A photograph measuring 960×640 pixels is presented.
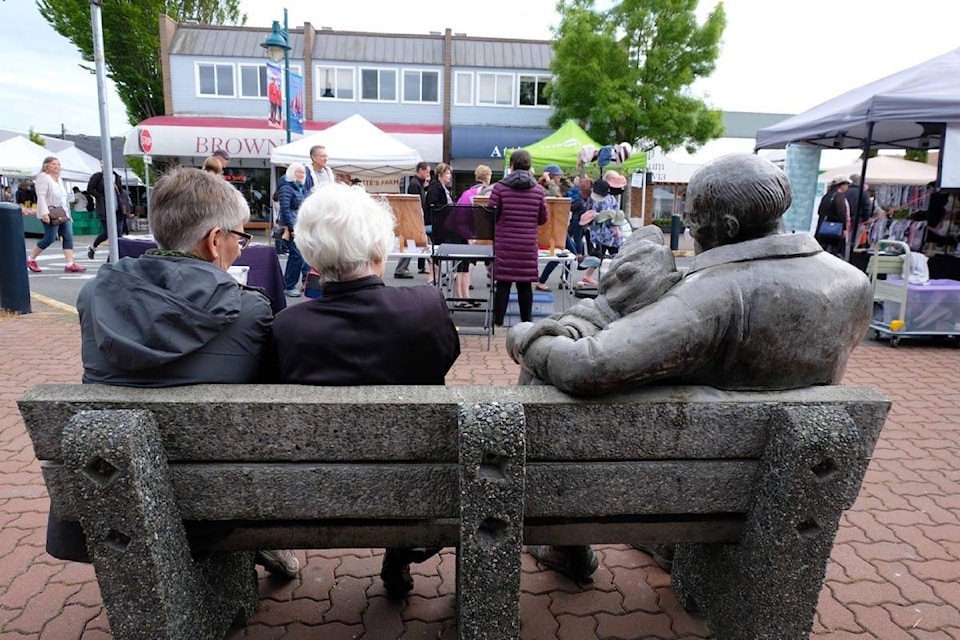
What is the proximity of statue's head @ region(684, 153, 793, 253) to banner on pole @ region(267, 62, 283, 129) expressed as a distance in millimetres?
A: 10893

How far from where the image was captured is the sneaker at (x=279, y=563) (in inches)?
106

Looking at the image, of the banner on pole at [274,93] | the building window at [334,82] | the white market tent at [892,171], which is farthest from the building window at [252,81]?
the white market tent at [892,171]

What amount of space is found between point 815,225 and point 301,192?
28.4ft

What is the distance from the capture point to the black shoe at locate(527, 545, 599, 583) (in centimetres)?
277

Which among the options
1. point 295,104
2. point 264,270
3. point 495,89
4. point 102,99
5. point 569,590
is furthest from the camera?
point 495,89

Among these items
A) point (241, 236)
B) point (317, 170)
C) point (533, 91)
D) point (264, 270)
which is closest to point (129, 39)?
point (533, 91)

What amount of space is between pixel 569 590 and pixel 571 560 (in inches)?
4.6

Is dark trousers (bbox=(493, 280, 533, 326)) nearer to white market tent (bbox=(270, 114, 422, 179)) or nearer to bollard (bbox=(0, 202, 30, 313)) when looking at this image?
bollard (bbox=(0, 202, 30, 313))

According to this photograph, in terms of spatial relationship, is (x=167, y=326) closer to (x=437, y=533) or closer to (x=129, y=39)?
(x=437, y=533)

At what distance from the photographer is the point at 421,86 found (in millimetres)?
30219

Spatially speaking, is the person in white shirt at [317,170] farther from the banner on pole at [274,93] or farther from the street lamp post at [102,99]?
the banner on pole at [274,93]

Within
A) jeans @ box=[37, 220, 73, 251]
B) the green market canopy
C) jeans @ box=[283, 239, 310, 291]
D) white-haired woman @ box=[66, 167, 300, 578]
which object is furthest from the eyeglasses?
the green market canopy

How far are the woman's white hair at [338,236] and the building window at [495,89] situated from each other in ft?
98.1

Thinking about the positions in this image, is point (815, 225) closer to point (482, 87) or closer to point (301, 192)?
point (301, 192)
